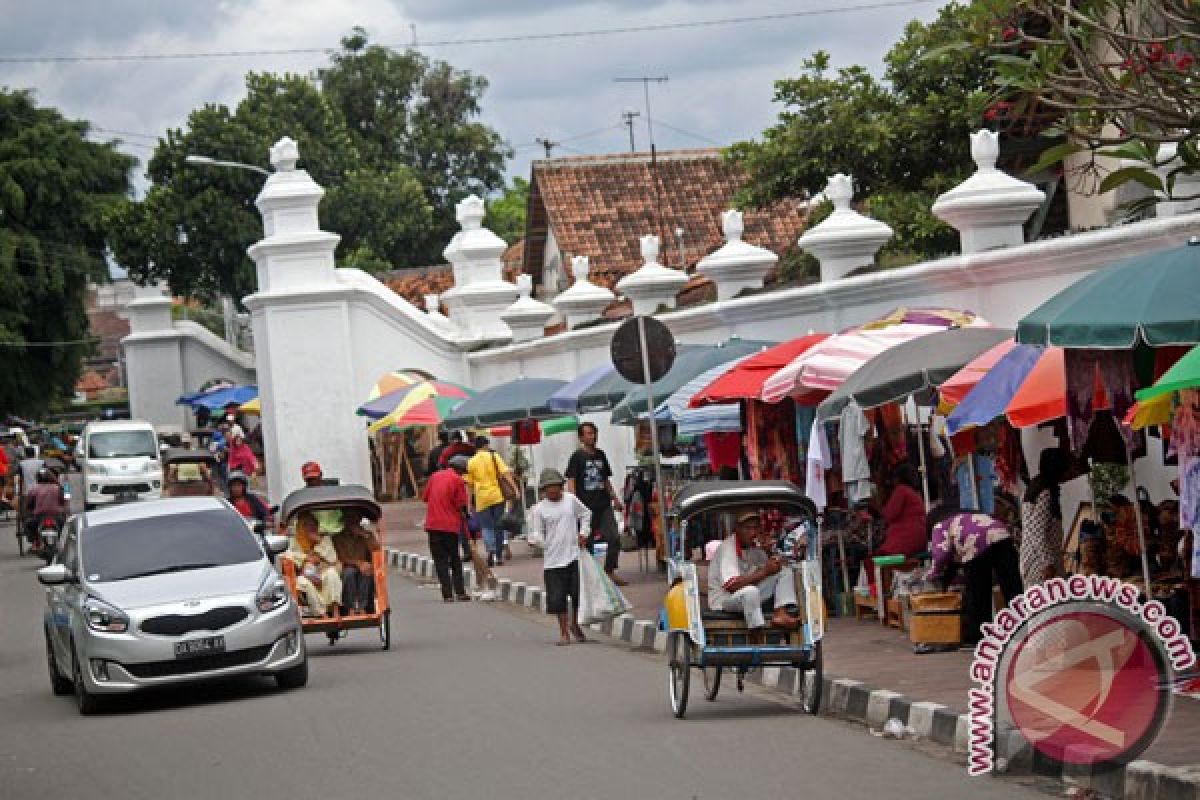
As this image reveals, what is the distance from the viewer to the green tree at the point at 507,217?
Result: 8619cm

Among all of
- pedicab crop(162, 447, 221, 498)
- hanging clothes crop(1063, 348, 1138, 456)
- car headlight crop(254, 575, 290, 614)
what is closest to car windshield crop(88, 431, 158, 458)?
pedicab crop(162, 447, 221, 498)

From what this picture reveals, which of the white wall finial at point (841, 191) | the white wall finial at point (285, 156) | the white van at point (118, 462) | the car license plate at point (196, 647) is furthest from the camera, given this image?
the white van at point (118, 462)

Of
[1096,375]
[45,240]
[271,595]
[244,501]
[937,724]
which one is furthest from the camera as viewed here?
[45,240]

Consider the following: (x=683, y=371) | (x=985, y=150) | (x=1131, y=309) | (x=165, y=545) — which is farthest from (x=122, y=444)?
(x=1131, y=309)

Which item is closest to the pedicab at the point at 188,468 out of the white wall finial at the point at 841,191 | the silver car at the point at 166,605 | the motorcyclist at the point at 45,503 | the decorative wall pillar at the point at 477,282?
the motorcyclist at the point at 45,503

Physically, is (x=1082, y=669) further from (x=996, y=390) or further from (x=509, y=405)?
(x=509, y=405)

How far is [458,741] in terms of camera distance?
12.7 m

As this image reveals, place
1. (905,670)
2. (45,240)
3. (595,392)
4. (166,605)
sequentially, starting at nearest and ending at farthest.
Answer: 1. (905,670)
2. (166,605)
3. (595,392)
4. (45,240)

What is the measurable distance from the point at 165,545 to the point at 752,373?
6.36 m

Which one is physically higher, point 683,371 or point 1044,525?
point 683,371

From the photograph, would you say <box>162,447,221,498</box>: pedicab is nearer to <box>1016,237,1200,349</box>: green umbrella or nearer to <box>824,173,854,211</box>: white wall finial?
<box>824,173,854,211</box>: white wall finial

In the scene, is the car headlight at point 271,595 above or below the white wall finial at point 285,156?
below

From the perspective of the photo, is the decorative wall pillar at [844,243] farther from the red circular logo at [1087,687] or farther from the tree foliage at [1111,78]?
the red circular logo at [1087,687]

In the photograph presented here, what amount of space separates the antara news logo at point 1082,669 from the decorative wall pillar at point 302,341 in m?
34.8
